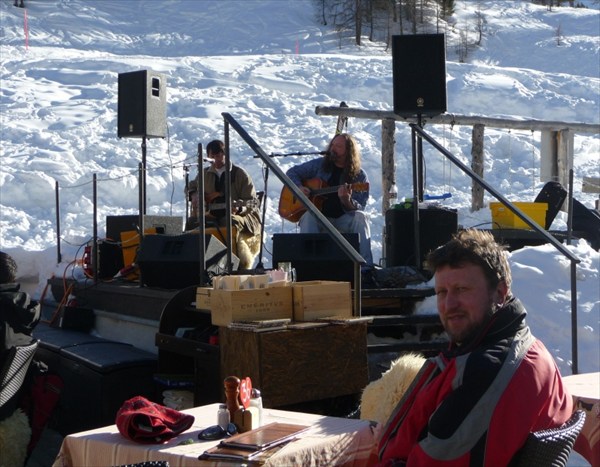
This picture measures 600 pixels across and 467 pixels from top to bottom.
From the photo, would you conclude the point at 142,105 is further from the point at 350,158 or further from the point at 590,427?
the point at 590,427

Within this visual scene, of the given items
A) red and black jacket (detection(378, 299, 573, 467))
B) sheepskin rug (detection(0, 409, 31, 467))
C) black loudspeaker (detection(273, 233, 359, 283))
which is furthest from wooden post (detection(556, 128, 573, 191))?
red and black jacket (detection(378, 299, 573, 467))

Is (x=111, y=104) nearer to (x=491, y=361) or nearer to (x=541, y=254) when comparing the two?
(x=541, y=254)

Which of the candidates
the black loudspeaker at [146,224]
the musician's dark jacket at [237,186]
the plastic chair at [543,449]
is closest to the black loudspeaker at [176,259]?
the musician's dark jacket at [237,186]

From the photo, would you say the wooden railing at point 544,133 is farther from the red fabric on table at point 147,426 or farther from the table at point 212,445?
the red fabric on table at point 147,426

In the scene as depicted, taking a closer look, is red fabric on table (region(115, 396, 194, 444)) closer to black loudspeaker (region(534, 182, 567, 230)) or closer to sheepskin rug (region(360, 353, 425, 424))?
sheepskin rug (region(360, 353, 425, 424))

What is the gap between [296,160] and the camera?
20.9 metres

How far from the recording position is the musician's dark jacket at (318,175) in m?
8.05

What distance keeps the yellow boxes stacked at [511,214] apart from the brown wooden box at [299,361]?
4.67m

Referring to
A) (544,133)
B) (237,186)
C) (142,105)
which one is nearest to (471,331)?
(237,186)

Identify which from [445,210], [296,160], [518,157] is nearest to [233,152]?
[296,160]

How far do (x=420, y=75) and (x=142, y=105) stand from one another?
3.10m

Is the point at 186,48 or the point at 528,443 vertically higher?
the point at 186,48

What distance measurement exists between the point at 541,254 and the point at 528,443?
15.9 feet

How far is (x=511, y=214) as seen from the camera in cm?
1027
